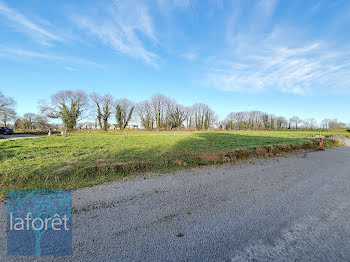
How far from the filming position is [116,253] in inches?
78.1

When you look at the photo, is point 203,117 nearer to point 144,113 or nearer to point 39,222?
point 144,113

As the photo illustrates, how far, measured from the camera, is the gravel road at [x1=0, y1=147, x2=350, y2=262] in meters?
2.03

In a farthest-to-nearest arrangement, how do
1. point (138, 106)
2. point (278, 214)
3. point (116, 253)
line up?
point (138, 106), point (278, 214), point (116, 253)

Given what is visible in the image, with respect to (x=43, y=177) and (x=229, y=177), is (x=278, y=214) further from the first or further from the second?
(x=43, y=177)

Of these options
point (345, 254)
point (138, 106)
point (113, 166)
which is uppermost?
point (138, 106)

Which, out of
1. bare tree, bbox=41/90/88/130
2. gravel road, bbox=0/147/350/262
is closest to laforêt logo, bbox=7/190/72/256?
gravel road, bbox=0/147/350/262

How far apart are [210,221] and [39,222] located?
2.98 m

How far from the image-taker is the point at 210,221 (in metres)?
2.68

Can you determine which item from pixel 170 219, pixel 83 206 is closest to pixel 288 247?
pixel 170 219

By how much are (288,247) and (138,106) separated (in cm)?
5869

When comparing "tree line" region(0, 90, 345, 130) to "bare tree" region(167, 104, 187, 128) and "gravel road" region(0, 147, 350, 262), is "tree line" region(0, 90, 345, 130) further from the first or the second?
"gravel road" region(0, 147, 350, 262)

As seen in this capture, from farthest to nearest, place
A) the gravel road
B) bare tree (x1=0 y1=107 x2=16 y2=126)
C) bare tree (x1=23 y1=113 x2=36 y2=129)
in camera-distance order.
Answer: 1. bare tree (x1=23 y1=113 x2=36 y2=129)
2. bare tree (x1=0 y1=107 x2=16 y2=126)
3. the gravel road

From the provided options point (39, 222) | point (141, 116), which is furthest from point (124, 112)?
point (39, 222)

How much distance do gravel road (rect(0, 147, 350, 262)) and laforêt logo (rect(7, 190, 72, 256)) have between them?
102 millimetres
